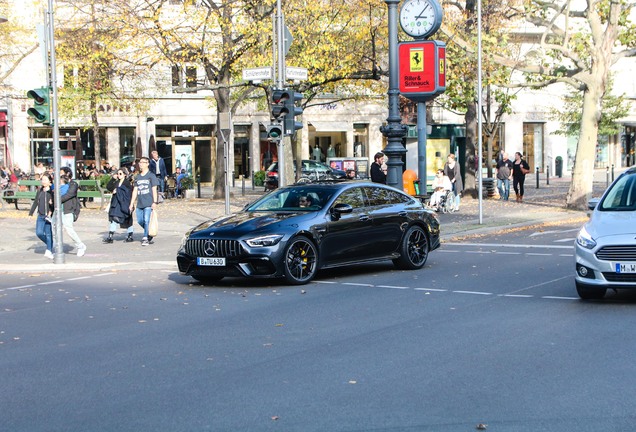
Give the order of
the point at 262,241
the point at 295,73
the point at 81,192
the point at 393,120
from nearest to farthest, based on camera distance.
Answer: the point at 262,241
the point at 393,120
the point at 295,73
the point at 81,192

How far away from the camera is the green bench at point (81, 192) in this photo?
3294 centimetres

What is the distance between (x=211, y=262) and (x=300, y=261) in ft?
4.06

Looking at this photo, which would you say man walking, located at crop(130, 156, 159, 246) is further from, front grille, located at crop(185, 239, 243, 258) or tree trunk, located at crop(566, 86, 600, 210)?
tree trunk, located at crop(566, 86, 600, 210)

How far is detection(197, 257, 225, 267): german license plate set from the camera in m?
13.8

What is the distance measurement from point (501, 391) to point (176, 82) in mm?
43574

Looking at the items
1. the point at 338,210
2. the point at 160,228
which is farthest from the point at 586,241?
the point at 160,228

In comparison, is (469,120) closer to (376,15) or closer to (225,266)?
(376,15)

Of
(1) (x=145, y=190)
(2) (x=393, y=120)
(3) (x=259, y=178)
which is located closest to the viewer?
(1) (x=145, y=190)

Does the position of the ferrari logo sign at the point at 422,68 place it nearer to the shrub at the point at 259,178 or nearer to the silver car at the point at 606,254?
the silver car at the point at 606,254

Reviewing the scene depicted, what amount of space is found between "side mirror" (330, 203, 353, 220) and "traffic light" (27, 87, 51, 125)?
225 inches

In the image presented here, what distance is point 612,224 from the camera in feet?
37.2

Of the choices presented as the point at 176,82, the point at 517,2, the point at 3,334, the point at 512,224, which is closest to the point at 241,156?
the point at 176,82

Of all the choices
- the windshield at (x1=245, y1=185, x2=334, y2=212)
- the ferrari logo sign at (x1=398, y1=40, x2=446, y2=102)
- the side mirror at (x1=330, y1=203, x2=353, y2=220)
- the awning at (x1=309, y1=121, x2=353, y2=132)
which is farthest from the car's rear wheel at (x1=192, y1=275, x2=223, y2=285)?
the awning at (x1=309, y1=121, x2=353, y2=132)

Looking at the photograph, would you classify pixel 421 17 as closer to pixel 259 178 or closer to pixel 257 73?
pixel 257 73
